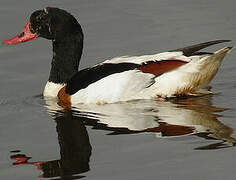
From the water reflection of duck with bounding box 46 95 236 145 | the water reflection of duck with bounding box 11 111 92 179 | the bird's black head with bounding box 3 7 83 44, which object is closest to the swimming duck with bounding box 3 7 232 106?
the water reflection of duck with bounding box 46 95 236 145

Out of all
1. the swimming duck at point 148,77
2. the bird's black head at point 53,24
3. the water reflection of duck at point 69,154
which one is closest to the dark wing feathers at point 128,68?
the swimming duck at point 148,77

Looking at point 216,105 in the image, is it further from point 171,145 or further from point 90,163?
point 90,163

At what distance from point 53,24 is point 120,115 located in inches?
84.0

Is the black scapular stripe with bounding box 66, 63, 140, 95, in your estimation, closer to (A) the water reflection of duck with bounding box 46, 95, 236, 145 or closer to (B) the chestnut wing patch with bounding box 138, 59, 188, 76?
(B) the chestnut wing patch with bounding box 138, 59, 188, 76

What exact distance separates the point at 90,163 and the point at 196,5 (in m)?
6.63

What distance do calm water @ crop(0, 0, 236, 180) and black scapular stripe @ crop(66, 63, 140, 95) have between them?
33 centimetres

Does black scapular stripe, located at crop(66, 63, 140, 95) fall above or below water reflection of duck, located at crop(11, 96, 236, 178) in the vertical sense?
above

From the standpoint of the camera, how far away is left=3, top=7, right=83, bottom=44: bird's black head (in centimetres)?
1100

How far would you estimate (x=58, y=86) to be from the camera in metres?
11.1

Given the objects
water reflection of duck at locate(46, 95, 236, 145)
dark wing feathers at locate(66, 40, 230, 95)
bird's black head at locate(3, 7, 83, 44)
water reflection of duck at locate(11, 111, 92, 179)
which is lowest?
water reflection of duck at locate(11, 111, 92, 179)

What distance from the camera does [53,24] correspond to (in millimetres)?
11102

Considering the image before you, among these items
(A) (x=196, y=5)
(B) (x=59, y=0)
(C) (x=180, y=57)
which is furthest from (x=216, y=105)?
(B) (x=59, y=0)

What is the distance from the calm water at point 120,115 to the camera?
25.5 feet

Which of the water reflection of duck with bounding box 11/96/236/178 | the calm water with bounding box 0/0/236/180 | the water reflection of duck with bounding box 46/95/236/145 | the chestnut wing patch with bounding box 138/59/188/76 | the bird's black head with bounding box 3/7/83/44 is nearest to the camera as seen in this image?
the calm water with bounding box 0/0/236/180
